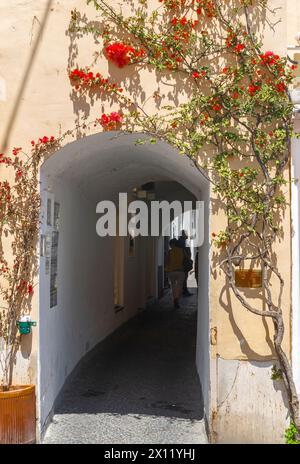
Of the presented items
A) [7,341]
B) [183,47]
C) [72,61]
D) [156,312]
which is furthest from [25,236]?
[156,312]

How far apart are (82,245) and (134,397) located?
2.22 metres

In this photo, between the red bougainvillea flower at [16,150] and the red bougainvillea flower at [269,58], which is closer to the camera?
the red bougainvillea flower at [269,58]

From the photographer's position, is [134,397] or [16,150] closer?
[16,150]

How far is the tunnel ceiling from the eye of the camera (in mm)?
5680

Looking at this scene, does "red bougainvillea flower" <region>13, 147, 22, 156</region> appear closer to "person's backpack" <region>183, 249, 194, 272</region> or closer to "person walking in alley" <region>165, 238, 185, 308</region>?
"person walking in alley" <region>165, 238, 185, 308</region>

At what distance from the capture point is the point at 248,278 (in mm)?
5344

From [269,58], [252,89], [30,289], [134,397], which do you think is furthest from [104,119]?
[134,397]

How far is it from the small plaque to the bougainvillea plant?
0.21 ft

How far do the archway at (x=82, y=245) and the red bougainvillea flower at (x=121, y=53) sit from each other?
672mm

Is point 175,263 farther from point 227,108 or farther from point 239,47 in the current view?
point 239,47

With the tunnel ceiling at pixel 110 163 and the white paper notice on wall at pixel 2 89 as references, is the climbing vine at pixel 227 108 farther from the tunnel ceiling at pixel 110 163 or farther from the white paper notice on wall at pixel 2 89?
the white paper notice on wall at pixel 2 89

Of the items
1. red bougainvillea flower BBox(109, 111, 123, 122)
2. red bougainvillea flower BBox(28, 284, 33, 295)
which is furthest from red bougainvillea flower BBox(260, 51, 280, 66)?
red bougainvillea flower BBox(28, 284, 33, 295)

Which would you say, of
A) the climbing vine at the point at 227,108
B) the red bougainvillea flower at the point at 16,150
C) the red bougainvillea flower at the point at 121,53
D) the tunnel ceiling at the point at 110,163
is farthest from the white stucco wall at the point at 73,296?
the climbing vine at the point at 227,108

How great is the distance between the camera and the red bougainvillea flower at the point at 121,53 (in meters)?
5.42
